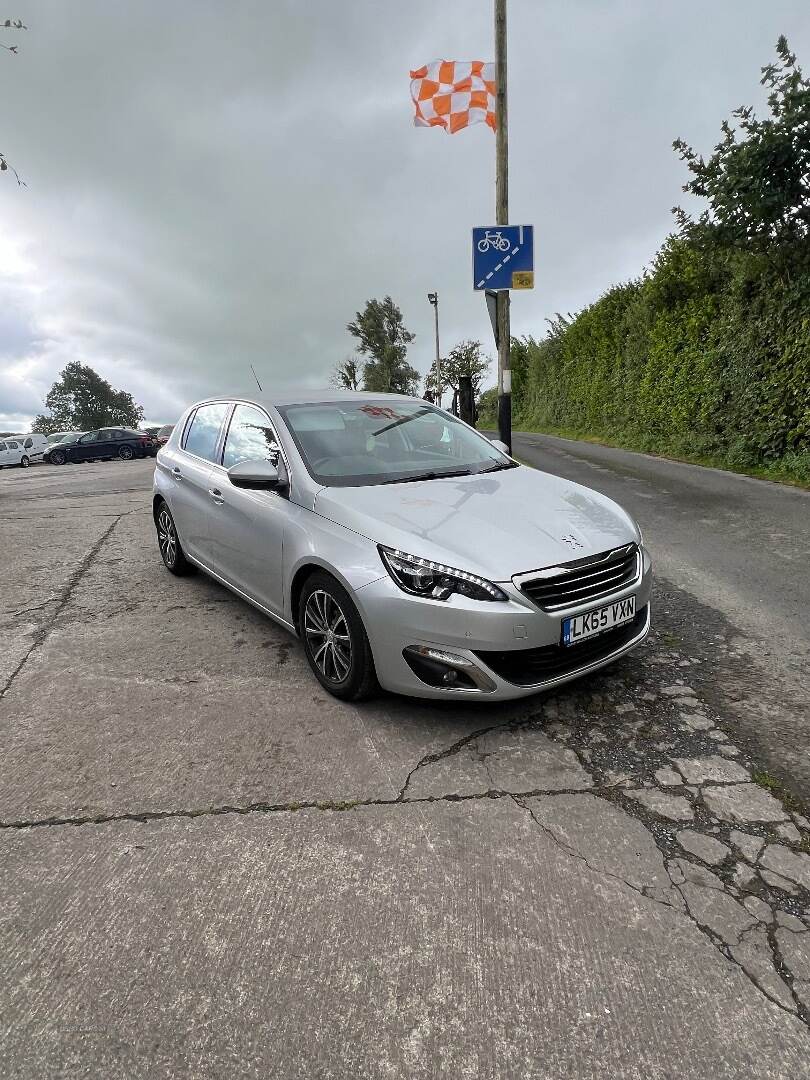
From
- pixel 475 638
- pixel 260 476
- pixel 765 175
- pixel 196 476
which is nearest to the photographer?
pixel 475 638

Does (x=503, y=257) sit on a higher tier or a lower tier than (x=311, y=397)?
higher

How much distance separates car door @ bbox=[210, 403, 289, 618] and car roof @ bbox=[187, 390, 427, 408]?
9 cm

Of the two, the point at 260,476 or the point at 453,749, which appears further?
the point at 260,476

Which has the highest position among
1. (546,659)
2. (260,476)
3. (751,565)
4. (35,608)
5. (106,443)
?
(260,476)

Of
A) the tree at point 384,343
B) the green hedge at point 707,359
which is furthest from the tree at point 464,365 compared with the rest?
the green hedge at point 707,359

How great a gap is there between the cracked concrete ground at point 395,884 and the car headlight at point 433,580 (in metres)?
0.68

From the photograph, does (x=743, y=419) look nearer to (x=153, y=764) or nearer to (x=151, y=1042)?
(x=153, y=764)

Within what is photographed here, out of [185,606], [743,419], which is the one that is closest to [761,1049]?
[185,606]

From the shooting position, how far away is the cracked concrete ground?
64.4 inches

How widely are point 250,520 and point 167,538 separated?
2.04m

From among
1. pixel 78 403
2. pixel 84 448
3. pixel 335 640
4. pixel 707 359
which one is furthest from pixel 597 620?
pixel 78 403

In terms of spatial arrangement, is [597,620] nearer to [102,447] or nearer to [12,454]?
[102,447]

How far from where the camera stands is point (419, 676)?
9.77ft

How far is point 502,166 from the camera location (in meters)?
10.9
